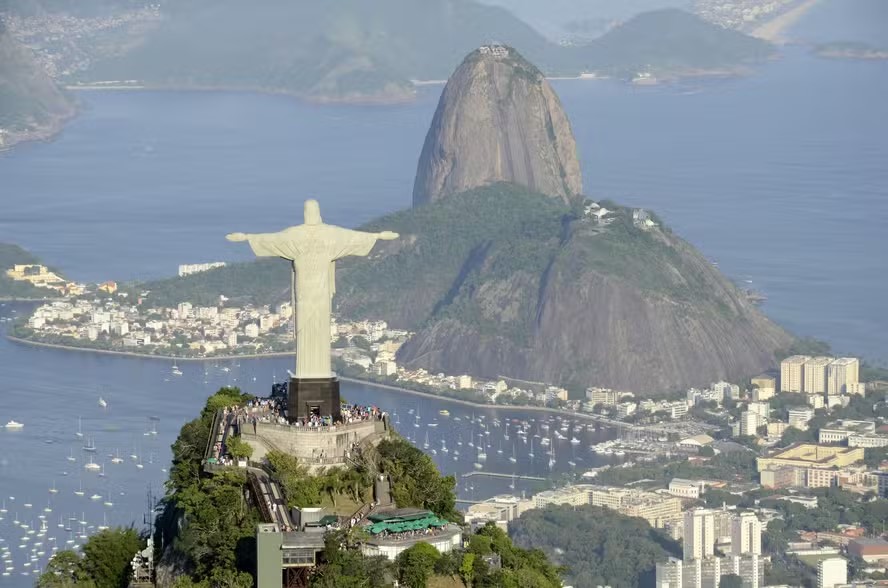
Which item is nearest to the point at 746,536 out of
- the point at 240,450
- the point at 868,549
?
the point at 868,549

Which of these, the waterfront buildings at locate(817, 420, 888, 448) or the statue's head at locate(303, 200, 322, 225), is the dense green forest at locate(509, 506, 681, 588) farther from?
the statue's head at locate(303, 200, 322, 225)

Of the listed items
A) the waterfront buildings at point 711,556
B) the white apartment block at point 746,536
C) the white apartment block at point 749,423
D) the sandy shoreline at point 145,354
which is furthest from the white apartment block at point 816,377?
the white apartment block at point 746,536

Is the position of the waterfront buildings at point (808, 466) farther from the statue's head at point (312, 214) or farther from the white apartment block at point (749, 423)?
the statue's head at point (312, 214)

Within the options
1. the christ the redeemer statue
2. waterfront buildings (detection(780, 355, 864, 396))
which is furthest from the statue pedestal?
waterfront buildings (detection(780, 355, 864, 396))

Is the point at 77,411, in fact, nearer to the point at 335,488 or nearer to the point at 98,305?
the point at 98,305

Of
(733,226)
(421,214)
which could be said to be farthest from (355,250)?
(733,226)

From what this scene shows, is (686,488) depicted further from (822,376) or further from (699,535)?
(822,376)
